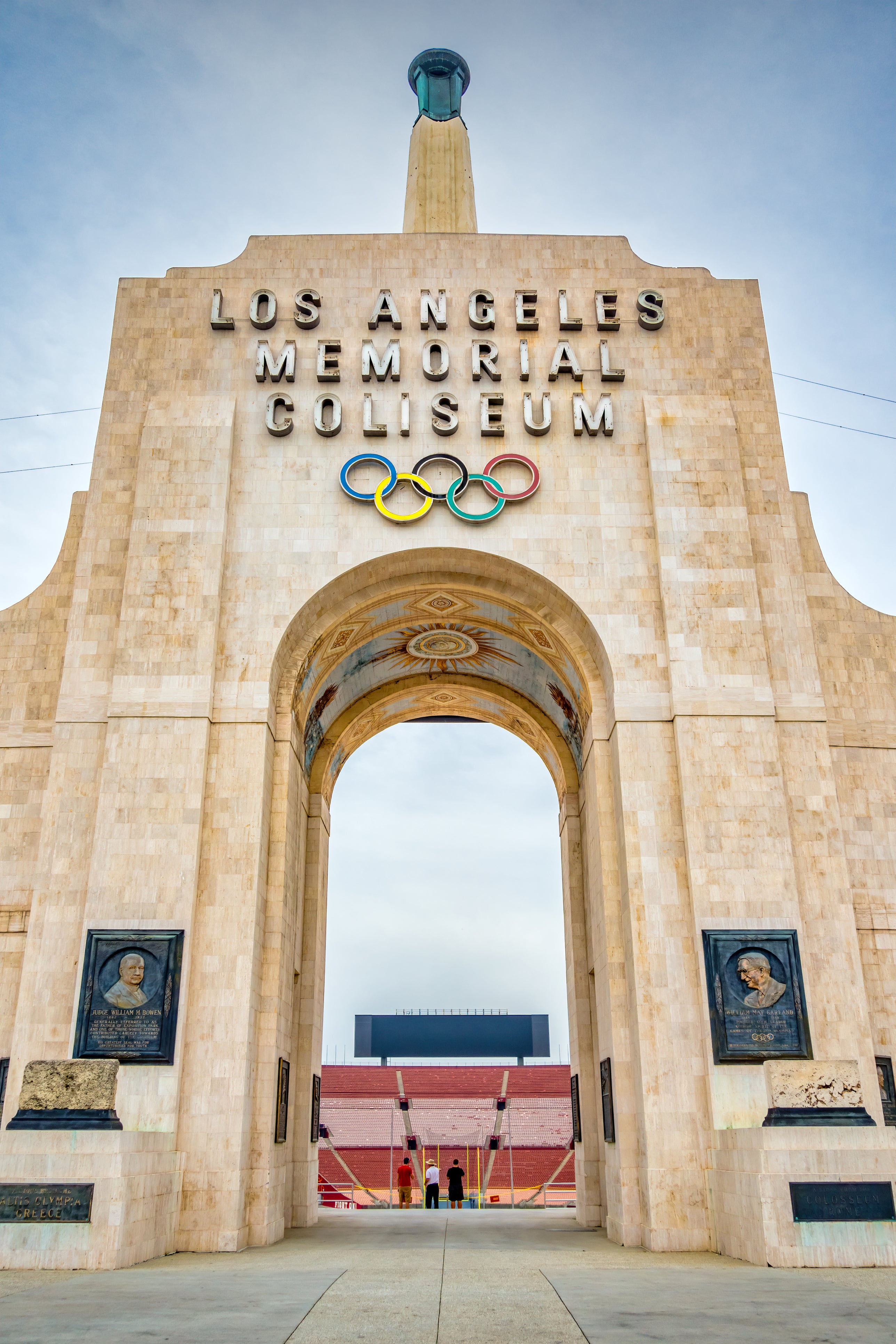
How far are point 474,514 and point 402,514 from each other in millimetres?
1204

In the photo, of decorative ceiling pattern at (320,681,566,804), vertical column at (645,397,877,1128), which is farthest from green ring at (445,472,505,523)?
decorative ceiling pattern at (320,681,566,804)

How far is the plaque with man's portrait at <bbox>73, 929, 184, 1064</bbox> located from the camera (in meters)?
13.9

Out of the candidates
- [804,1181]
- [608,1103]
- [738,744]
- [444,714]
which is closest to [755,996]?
[608,1103]

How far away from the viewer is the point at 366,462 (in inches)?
702

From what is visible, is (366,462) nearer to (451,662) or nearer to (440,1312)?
(451,662)

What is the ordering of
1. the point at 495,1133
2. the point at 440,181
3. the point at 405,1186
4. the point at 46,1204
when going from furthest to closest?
the point at 495,1133, the point at 440,181, the point at 405,1186, the point at 46,1204

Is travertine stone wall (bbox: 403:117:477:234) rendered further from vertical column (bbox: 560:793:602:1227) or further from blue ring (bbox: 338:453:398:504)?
vertical column (bbox: 560:793:602:1227)

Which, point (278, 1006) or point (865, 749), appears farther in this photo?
point (865, 749)

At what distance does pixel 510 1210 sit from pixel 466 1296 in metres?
15.8

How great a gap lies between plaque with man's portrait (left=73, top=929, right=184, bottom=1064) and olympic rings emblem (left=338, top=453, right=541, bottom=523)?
298 inches

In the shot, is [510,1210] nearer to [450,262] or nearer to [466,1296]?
[466,1296]

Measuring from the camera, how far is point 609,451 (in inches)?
712

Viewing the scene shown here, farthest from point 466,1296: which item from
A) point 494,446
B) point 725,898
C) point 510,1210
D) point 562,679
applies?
point 510,1210

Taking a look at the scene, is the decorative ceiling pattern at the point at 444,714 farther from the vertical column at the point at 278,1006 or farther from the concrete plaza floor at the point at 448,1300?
the concrete plaza floor at the point at 448,1300
